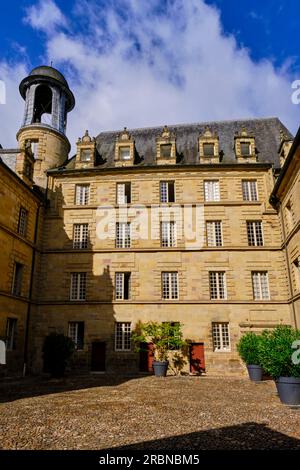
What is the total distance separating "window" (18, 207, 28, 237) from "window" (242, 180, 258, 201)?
14432mm

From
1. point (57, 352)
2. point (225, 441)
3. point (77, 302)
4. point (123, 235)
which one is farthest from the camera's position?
point (123, 235)

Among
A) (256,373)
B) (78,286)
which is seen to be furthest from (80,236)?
(256,373)

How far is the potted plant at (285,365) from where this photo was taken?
34.2ft

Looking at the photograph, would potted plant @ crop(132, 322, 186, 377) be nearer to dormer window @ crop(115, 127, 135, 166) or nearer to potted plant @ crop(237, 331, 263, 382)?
potted plant @ crop(237, 331, 263, 382)

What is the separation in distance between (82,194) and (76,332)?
956 centimetres

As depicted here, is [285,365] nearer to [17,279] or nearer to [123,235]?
[123,235]

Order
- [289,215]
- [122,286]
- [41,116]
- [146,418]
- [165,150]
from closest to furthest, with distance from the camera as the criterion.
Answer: [146,418]
[289,215]
[122,286]
[165,150]
[41,116]

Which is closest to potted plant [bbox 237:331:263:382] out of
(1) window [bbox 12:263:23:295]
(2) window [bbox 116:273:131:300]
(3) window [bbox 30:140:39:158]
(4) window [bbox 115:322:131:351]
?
(4) window [bbox 115:322:131:351]

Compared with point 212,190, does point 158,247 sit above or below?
below

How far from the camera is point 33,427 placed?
7785 mm

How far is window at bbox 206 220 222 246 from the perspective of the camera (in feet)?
73.4

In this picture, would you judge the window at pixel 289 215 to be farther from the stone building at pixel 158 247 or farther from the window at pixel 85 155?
the window at pixel 85 155

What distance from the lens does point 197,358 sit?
67.2ft
